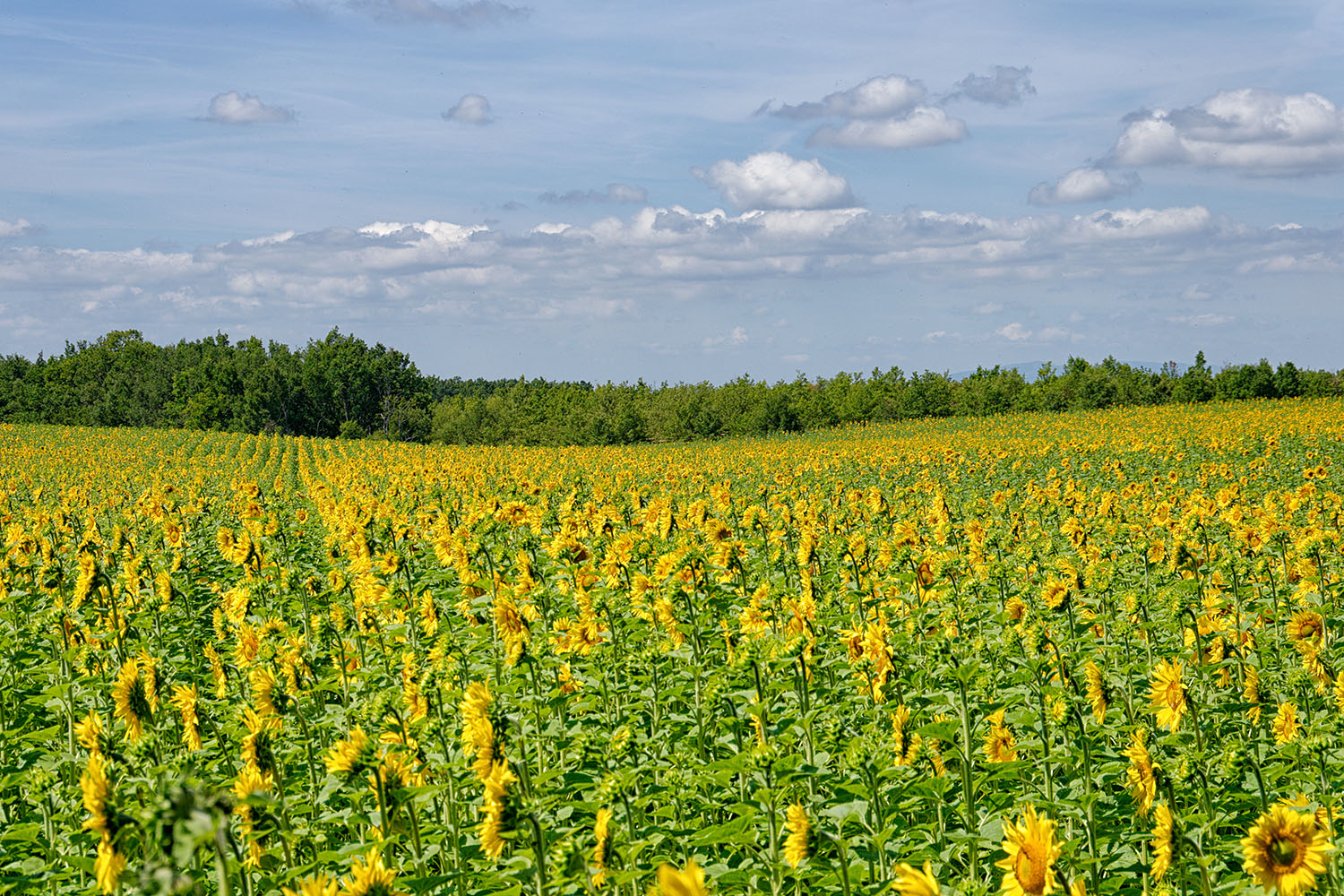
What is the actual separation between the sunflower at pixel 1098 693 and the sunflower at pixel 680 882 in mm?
3581

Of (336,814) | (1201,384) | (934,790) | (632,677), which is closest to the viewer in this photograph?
(934,790)

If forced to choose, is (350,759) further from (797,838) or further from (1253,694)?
(1253,694)

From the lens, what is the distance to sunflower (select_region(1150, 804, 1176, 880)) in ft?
11.2

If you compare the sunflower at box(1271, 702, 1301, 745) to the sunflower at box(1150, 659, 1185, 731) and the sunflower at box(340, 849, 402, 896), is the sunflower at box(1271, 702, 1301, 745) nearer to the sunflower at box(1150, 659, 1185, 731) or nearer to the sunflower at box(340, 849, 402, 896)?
the sunflower at box(1150, 659, 1185, 731)

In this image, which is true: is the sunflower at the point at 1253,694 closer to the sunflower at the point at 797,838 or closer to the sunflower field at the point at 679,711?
the sunflower field at the point at 679,711

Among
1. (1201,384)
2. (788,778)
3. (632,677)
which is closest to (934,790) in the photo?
(788,778)

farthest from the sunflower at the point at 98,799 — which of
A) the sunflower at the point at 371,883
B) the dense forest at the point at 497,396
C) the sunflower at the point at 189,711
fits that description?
the dense forest at the point at 497,396

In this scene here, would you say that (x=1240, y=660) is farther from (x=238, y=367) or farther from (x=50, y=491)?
(x=238, y=367)

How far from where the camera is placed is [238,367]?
289 feet

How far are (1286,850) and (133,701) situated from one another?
4.07 metres

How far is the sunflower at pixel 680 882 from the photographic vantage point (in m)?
1.76

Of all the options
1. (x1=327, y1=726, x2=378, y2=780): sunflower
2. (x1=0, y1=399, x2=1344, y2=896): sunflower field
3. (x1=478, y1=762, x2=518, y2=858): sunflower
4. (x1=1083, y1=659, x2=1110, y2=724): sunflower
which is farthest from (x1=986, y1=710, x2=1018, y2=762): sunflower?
(x1=327, y1=726, x2=378, y2=780): sunflower

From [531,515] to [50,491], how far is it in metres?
19.4

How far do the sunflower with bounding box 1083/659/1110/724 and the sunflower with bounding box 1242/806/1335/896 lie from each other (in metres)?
1.75
